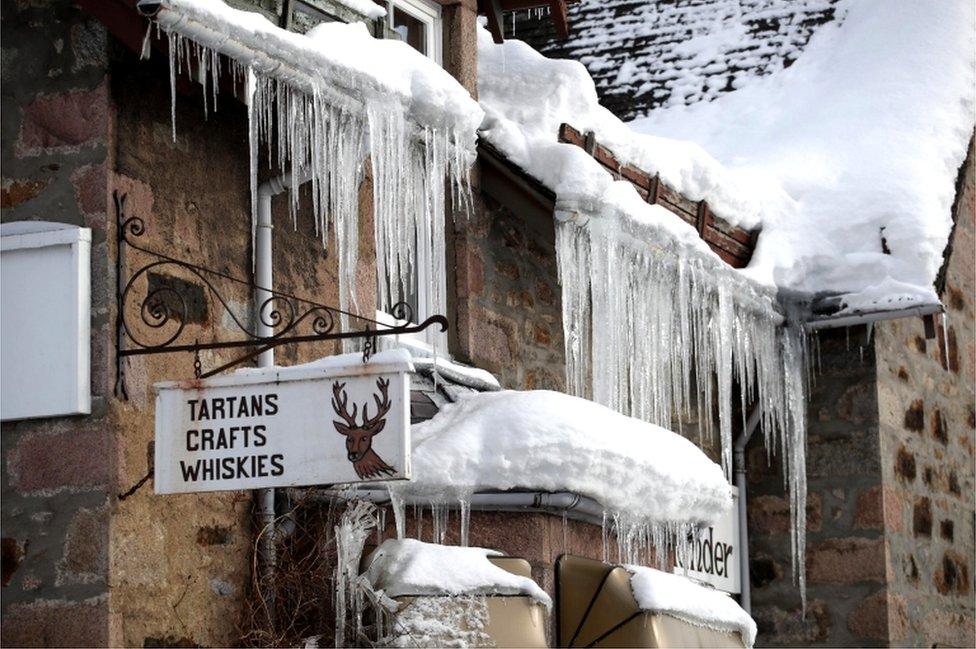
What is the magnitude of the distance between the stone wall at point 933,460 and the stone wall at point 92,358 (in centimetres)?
535

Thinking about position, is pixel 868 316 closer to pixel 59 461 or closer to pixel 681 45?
pixel 681 45

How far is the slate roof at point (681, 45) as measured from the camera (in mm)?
12695

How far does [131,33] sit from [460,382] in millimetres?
2329

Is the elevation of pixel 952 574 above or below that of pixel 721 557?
below

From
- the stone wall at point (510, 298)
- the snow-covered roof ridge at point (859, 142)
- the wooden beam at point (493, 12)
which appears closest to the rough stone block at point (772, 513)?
the snow-covered roof ridge at point (859, 142)

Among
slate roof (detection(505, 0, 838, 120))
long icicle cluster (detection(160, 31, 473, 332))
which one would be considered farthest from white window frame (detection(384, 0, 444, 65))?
slate roof (detection(505, 0, 838, 120))

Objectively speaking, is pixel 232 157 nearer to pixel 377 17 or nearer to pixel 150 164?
pixel 150 164

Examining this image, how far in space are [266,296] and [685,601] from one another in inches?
72.4

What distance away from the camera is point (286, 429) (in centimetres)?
614

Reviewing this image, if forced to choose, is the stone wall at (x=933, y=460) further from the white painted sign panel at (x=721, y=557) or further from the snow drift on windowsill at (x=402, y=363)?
the snow drift on windowsill at (x=402, y=363)

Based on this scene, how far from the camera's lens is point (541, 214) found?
9.20 m

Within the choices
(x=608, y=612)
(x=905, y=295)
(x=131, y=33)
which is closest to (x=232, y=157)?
(x=131, y=33)

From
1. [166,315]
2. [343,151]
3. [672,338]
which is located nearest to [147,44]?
[166,315]

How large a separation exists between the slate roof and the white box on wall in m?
6.50
